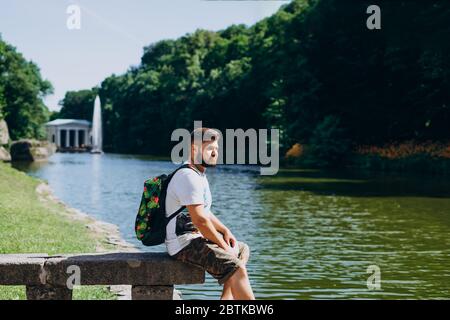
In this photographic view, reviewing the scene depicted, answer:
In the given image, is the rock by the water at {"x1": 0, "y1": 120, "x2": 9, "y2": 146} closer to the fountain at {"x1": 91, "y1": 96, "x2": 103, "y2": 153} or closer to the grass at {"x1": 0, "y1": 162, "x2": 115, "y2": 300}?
the grass at {"x1": 0, "y1": 162, "x2": 115, "y2": 300}

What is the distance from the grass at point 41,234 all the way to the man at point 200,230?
6.40 ft

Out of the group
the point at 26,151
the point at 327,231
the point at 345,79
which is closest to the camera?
the point at 327,231

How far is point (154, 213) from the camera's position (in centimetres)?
619

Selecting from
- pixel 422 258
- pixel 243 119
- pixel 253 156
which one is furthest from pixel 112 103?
pixel 422 258

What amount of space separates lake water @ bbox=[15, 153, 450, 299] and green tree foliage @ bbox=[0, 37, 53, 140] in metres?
44.8

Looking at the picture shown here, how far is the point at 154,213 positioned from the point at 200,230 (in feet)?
1.48

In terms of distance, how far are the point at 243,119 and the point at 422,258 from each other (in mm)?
61097

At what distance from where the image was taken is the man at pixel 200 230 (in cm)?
596

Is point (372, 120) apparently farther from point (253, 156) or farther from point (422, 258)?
point (422, 258)

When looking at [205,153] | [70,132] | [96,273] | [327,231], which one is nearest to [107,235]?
[327,231]

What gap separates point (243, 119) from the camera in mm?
72625

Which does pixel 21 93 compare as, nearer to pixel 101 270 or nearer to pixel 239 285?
pixel 101 270

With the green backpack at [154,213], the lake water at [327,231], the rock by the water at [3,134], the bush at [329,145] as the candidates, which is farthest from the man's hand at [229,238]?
the rock by the water at [3,134]

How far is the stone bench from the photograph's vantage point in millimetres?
6016
